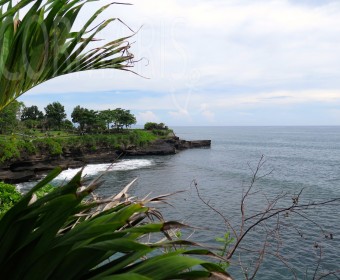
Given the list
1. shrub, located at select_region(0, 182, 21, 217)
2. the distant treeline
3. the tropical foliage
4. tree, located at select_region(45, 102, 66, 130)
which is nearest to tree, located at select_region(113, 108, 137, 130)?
the distant treeline

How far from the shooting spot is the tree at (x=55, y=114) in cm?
7988

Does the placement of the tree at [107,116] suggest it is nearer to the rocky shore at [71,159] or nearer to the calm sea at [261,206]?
the rocky shore at [71,159]

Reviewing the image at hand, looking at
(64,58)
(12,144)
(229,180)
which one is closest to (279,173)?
(229,180)

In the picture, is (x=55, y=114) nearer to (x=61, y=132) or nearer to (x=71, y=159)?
(x=61, y=132)

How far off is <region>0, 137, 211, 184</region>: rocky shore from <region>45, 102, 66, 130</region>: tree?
22.6 meters

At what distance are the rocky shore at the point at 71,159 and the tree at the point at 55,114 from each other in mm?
22641

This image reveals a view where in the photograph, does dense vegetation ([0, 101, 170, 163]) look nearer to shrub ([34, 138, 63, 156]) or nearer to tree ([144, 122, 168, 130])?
shrub ([34, 138, 63, 156])

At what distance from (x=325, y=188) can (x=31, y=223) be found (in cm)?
3967

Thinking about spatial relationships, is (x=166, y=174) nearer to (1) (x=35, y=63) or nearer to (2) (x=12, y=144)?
(2) (x=12, y=144)

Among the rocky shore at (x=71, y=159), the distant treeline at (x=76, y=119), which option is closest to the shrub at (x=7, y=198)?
the rocky shore at (x=71, y=159)

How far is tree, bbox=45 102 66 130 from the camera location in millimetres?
79875

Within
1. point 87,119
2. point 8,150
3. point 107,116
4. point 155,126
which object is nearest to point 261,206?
point 8,150

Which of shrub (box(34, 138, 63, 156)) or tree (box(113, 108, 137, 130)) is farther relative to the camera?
tree (box(113, 108, 137, 130))

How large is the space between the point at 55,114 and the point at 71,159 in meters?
28.9
